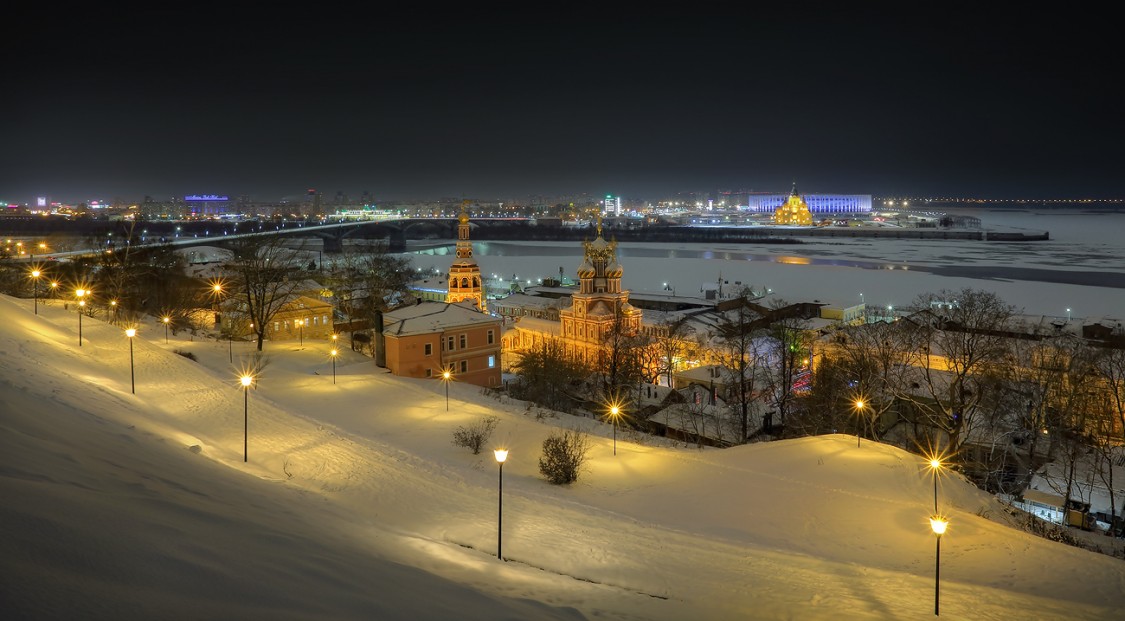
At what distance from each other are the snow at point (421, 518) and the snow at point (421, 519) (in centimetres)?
4

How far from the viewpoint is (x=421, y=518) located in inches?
427

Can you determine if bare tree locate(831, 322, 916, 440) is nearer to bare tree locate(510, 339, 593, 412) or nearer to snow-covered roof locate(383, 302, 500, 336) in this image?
bare tree locate(510, 339, 593, 412)

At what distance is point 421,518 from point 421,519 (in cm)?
5

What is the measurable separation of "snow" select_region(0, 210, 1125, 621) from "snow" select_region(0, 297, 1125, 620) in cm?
4

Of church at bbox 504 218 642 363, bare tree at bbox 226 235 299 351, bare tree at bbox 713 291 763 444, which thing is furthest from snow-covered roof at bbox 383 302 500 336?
church at bbox 504 218 642 363

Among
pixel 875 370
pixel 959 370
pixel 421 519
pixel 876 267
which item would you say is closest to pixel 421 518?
pixel 421 519

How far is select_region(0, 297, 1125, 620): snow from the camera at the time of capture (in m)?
4.23

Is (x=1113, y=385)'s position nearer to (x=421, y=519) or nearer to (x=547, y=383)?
(x=547, y=383)

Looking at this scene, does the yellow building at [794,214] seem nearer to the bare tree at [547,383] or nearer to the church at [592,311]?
the church at [592,311]

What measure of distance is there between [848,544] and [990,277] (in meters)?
60.9

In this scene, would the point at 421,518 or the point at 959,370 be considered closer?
the point at 421,518

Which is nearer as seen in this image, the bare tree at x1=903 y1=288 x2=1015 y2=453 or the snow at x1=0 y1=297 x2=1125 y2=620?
the snow at x1=0 y1=297 x2=1125 y2=620

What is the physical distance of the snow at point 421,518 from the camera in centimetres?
423

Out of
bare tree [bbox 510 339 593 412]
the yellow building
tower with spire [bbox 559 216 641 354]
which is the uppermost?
the yellow building
